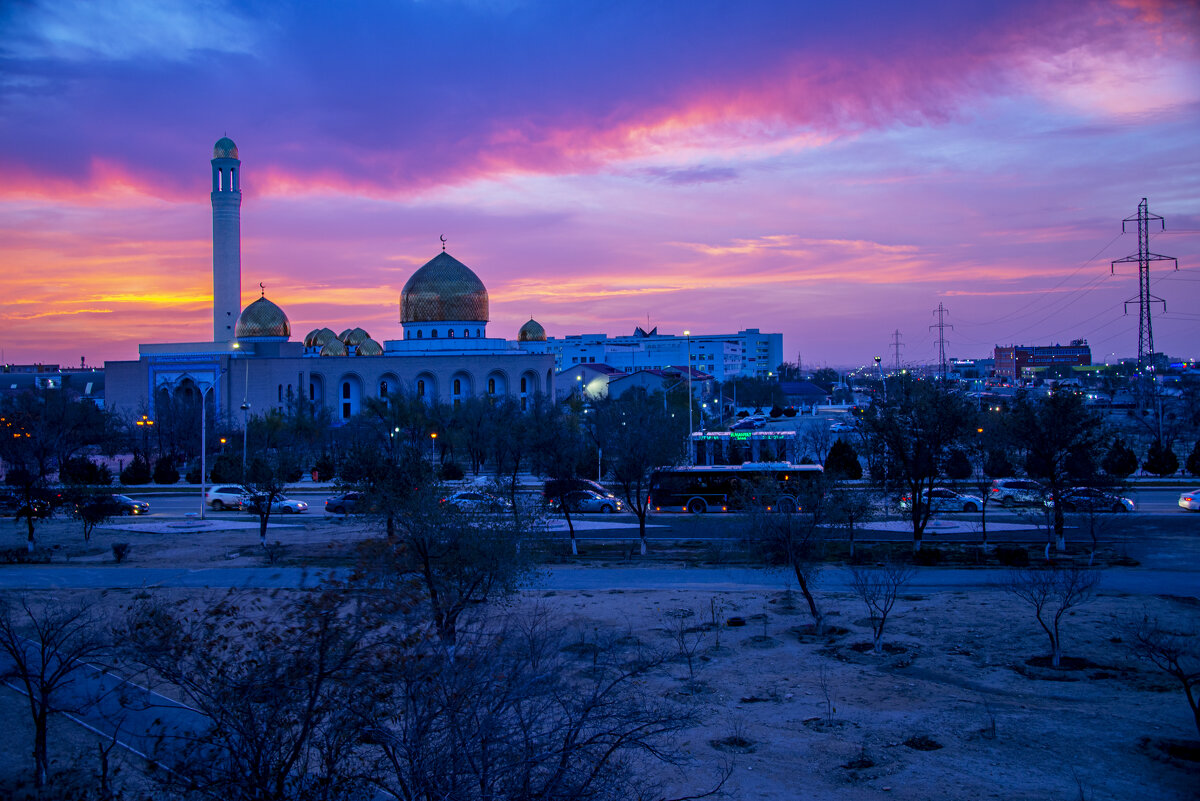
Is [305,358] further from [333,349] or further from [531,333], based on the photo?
[531,333]

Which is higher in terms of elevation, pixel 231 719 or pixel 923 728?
pixel 231 719

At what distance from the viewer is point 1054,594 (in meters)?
16.5

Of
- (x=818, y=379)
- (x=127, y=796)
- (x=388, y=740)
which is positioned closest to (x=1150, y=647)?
(x=388, y=740)

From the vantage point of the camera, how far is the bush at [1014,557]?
20344 millimetres

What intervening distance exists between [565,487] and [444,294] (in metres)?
36.7

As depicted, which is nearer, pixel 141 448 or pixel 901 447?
pixel 901 447

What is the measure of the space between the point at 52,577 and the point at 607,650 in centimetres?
1374

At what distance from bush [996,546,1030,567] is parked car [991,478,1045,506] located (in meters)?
7.99

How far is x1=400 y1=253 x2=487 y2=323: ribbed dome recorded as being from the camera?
201ft

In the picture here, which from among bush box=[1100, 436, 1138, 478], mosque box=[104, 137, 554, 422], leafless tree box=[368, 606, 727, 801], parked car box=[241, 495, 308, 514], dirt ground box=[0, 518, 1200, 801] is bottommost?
dirt ground box=[0, 518, 1200, 801]

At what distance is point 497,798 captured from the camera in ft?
21.5

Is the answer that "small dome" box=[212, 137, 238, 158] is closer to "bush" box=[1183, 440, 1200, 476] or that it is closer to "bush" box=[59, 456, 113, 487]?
"bush" box=[59, 456, 113, 487]

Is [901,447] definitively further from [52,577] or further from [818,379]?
[818,379]

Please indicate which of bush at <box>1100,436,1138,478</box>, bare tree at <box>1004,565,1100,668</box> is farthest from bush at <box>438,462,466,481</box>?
bare tree at <box>1004,565,1100,668</box>
